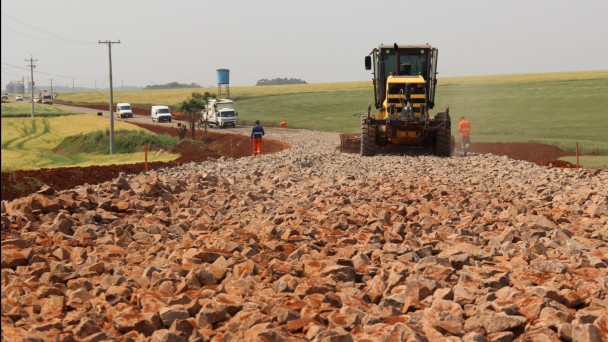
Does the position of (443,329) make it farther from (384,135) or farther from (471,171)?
(384,135)

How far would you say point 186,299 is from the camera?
5.76 m

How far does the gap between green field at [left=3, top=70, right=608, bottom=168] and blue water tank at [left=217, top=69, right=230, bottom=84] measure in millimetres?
4605

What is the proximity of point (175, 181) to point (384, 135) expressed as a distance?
1130 centimetres

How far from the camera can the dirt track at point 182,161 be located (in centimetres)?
1836

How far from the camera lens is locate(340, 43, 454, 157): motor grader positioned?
23.5 m

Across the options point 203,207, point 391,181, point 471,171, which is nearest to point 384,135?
point 471,171

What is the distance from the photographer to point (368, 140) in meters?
24.0

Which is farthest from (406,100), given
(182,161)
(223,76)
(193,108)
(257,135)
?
(223,76)

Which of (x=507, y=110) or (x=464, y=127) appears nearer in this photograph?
(x=464, y=127)

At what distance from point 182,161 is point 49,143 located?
24500 millimetres

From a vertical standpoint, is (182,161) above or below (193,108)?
below

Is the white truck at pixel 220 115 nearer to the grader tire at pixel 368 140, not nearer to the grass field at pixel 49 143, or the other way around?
the grass field at pixel 49 143

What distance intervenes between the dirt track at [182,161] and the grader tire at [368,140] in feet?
19.8

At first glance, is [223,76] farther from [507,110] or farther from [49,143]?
[49,143]
